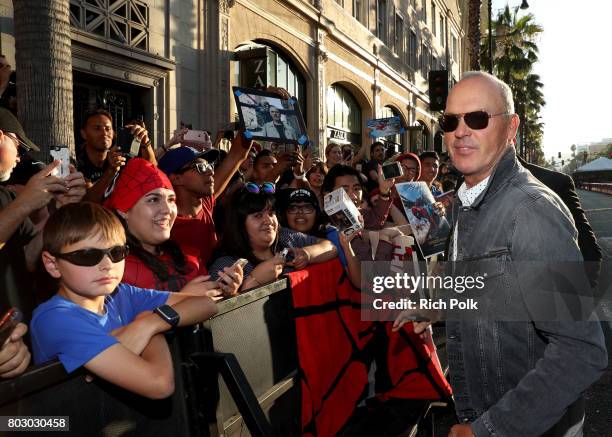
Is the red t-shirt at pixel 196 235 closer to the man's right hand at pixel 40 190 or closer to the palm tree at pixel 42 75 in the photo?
the man's right hand at pixel 40 190

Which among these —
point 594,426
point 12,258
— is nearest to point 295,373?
point 12,258

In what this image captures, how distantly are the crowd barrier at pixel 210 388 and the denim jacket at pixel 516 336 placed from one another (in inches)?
30.7

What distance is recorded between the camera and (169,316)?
2.05 m

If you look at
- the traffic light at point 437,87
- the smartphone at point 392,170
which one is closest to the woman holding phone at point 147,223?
the smartphone at point 392,170

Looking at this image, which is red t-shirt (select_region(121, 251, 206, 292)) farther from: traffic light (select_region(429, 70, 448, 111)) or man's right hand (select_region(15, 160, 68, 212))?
traffic light (select_region(429, 70, 448, 111))

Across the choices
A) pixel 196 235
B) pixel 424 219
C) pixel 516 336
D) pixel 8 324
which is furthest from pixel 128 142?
pixel 516 336

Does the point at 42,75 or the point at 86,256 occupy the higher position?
the point at 42,75

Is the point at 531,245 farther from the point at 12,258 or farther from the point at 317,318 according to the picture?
the point at 12,258

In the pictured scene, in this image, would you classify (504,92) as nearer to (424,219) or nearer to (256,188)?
(256,188)

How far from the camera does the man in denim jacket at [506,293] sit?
5.54ft

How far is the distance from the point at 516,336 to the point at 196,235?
283 cm

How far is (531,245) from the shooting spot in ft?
5.72

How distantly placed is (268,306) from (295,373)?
18.8 inches

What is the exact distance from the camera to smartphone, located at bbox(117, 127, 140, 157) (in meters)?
4.49
